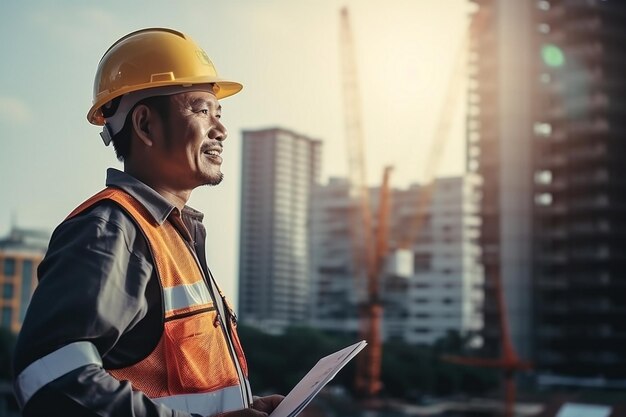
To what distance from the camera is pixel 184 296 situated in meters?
1.72

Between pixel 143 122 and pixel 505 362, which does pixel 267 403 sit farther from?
pixel 505 362

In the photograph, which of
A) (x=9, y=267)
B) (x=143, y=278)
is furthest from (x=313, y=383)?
(x=9, y=267)

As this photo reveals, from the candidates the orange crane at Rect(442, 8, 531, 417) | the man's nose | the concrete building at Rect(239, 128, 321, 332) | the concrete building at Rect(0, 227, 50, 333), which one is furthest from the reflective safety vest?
the concrete building at Rect(239, 128, 321, 332)

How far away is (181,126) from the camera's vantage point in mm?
1911

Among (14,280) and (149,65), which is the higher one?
(149,65)

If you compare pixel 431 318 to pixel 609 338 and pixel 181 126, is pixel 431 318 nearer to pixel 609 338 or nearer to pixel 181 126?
pixel 609 338

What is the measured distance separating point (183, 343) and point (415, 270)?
93.7 m

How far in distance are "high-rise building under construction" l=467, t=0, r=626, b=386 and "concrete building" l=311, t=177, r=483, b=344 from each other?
23641 millimetres

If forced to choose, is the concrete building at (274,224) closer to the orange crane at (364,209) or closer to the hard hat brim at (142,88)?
the orange crane at (364,209)

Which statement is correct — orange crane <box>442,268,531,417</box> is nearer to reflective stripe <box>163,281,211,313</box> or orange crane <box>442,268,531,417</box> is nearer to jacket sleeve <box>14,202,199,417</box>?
reflective stripe <box>163,281,211,313</box>

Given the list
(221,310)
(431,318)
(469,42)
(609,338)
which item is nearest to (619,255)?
(609,338)

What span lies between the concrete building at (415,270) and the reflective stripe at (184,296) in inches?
3487

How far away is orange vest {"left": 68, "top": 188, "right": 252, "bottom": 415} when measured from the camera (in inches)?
Answer: 66.1

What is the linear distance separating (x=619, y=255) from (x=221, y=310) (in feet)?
197
